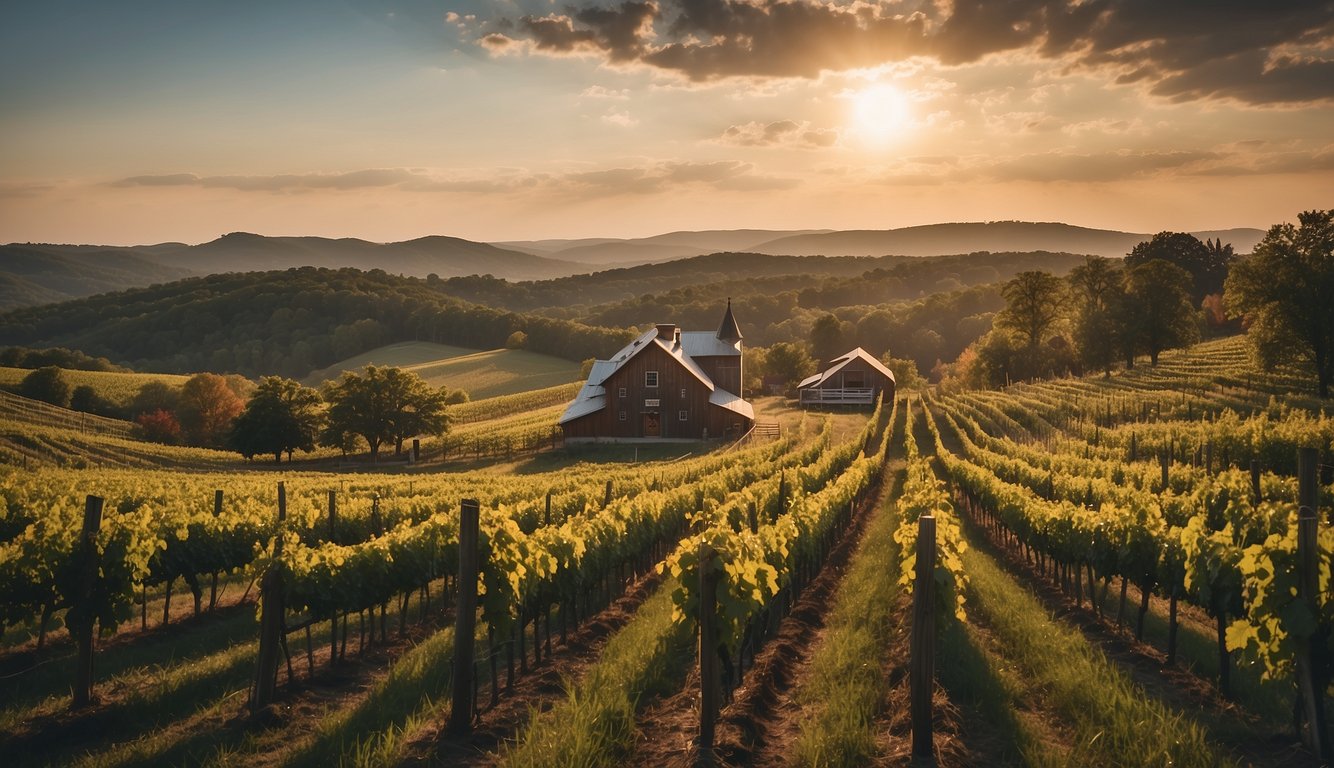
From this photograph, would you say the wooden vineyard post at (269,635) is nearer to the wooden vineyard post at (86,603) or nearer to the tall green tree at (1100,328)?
the wooden vineyard post at (86,603)

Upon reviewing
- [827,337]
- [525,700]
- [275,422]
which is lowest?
[275,422]

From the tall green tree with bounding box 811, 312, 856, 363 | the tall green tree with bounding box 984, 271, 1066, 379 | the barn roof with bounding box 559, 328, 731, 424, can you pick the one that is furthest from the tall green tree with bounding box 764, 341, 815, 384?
the tall green tree with bounding box 811, 312, 856, 363

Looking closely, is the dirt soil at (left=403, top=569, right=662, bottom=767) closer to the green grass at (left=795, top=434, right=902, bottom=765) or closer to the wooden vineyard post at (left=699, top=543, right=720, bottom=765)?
the wooden vineyard post at (left=699, top=543, right=720, bottom=765)

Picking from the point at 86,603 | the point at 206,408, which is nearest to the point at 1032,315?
the point at 86,603

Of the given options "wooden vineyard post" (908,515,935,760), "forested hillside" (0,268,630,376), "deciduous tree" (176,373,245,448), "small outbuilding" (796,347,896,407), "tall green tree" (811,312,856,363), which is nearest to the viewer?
"wooden vineyard post" (908,515,935,760)

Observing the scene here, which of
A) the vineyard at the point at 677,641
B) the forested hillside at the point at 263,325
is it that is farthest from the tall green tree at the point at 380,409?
the forested hillside at the point at 263,325

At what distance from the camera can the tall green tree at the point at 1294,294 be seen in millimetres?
45688

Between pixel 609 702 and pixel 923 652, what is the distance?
3254 millimetres

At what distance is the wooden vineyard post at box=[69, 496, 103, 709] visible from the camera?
930 cm

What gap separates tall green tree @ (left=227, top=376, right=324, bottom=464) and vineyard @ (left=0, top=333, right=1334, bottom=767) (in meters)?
38.5

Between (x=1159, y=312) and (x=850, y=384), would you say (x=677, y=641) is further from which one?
(x=1159, y=312)

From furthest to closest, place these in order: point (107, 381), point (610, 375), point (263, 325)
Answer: point (263, 325)
point (107, 381)
point (610, 375)

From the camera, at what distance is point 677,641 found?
1107cm

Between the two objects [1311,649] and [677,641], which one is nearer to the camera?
[1311,649]
